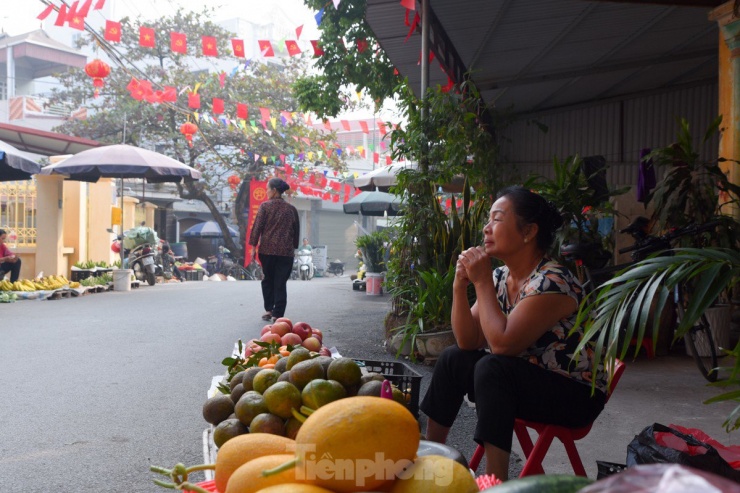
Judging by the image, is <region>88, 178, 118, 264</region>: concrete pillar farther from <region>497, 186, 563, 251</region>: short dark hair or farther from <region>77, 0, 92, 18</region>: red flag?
<region>497, 186, 563, 251</region>: short dark hair

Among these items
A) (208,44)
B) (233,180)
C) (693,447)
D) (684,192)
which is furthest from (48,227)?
(693,447)

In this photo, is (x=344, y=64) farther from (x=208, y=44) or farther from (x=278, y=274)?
(x=278, y=274)

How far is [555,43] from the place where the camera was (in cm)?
888

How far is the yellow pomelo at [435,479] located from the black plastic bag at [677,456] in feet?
3.98

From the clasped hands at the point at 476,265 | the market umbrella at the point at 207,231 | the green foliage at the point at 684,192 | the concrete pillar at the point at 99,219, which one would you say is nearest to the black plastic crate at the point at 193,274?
the market umbrella at the point at 207,231

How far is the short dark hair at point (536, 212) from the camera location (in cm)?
278

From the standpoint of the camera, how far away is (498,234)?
9.12 feet

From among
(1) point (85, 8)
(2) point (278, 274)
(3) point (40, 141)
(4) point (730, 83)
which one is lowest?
(2) point (278, 274)

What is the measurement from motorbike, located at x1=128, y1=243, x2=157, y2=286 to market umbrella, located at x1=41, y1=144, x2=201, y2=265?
8.88 feet

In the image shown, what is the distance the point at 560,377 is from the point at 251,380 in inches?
48.7

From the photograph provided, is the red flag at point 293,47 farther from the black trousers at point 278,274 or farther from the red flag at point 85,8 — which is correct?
the black trousers at point 278,274

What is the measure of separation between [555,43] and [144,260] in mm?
11547

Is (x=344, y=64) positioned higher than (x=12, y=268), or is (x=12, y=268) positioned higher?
(x=344, y=64)

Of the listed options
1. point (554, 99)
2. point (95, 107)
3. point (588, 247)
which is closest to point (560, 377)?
point (588, 247)
